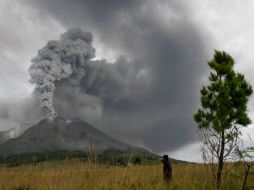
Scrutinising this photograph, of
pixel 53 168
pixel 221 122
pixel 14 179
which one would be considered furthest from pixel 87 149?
pixel 221 122

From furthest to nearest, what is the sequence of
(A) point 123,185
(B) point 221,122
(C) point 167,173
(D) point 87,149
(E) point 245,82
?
(E) point 245,82, (B) point 221,122, (C) point 167,173, (D) point 87,149, (A) point 123,185

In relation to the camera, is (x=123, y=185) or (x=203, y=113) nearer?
(x=123, y=185)

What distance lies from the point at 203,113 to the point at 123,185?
172 inches

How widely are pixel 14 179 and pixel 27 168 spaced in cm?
154

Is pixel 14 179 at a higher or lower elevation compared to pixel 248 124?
lower

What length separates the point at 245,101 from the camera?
8539 millimetres

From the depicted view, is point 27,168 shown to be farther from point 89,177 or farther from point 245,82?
point 245,82

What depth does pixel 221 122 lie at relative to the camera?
830 cm

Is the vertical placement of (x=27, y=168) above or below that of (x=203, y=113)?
below

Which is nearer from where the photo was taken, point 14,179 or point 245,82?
point 14,179

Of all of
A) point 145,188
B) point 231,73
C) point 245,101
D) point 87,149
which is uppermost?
point 231,73

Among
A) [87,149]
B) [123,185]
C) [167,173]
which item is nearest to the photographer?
[123,185]

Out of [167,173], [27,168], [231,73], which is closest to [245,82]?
[231,73]

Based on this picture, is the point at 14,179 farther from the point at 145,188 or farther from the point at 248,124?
the point at 248,124
